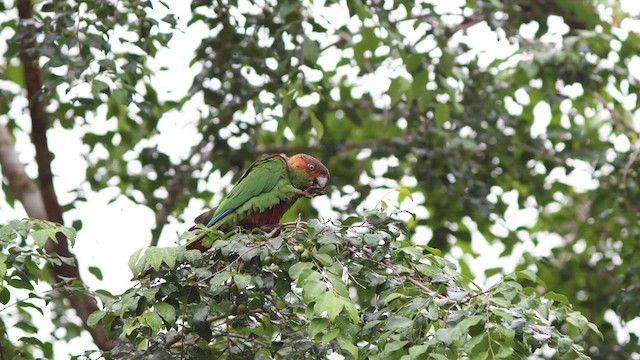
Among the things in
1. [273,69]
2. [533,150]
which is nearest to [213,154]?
[273,69]

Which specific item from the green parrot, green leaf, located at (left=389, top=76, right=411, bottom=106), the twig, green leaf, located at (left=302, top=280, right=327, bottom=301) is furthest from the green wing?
green leaf, located at (left=302, top=280, right=327, bottom=301)

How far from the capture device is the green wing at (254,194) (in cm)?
352

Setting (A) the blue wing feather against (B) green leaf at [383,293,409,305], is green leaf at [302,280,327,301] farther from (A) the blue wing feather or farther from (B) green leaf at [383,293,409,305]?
(A) the blue wing feather

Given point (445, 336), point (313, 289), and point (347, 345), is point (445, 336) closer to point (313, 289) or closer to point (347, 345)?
point (347, 345)

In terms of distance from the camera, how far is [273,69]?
4.36 m

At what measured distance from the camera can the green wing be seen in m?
3.52

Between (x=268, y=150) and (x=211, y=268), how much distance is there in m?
2.78

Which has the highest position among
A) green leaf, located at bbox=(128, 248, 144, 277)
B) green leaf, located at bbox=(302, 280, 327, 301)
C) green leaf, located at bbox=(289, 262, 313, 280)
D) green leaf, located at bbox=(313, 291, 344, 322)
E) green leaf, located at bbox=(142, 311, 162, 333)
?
green leaf, located at bbox=(128, 248, 144, 277)

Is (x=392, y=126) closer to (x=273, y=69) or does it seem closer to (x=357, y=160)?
(x=357, y=160)

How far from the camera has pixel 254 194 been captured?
3.53 m

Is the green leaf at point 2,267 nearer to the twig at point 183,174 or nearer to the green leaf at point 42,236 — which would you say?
the green leaf at point 42,236

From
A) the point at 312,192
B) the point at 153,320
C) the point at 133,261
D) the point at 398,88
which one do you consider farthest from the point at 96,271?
the point at 153,320

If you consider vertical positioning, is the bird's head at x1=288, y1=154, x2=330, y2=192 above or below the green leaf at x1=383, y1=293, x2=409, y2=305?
below

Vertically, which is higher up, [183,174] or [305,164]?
[305,164]
